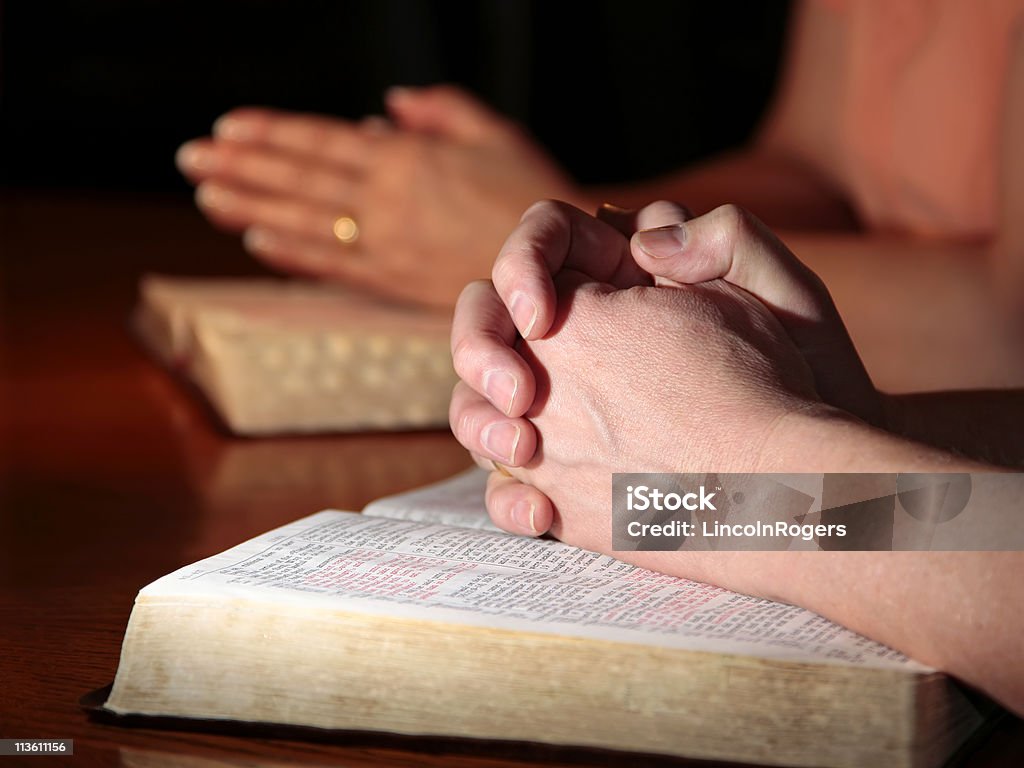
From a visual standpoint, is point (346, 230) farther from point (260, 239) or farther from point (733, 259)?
point (733, 259)

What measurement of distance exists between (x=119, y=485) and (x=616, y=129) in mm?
2868

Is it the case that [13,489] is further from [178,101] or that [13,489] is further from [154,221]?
[178,101]

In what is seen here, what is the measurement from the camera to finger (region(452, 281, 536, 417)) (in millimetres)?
519

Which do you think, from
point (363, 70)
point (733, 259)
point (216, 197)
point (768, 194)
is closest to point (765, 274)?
point (733, 259)

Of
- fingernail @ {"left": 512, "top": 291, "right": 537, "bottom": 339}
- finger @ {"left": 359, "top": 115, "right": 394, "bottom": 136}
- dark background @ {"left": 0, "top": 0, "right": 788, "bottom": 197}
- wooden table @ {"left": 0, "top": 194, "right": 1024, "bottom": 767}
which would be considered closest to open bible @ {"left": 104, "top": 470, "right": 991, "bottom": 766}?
wooden table @ {"left": 0, "top": 194, "right": 1024, "bottom": 767}

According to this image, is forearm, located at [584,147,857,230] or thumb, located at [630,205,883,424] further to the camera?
forearm, located at [584,147,857,230]

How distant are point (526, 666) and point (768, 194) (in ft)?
3.36

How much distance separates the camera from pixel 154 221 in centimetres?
220

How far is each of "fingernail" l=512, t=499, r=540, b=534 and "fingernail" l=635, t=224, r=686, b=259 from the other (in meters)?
0.12

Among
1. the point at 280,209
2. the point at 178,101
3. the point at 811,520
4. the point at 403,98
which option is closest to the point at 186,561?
the point at 811,520

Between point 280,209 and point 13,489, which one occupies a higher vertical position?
point 280,209

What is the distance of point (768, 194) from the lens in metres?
1.32

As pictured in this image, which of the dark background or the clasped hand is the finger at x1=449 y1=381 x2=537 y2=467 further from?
the dark background

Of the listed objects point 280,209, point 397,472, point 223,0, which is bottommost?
point 397,472
